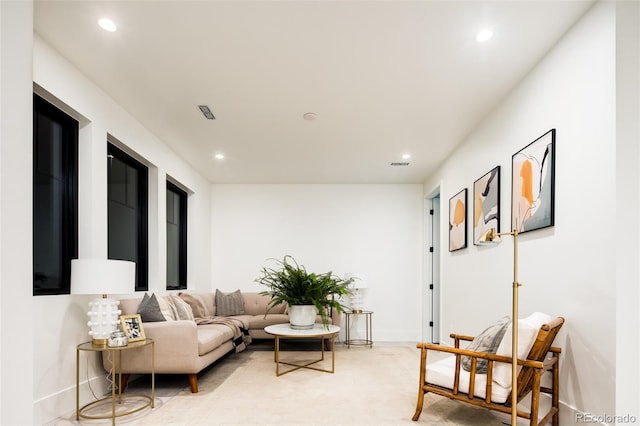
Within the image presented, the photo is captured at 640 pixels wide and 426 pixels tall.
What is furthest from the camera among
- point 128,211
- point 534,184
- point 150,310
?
point 128,211

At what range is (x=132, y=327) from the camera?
3609 millimetres

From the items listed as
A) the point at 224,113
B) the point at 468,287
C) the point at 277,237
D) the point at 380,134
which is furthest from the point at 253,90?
the point at 277,237

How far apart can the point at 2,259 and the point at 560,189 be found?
302 centimetres

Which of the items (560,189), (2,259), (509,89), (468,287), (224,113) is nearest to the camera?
(2,259)

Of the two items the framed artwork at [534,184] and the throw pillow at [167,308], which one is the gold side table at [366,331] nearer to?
the throw pillow at [167,308]

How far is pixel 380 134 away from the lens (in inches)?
196

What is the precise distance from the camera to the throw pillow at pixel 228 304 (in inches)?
259

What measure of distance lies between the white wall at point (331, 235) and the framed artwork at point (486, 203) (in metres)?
2.97

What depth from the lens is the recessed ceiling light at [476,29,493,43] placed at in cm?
282

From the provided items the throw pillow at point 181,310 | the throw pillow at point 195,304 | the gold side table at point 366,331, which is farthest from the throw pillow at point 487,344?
the gold side table at point 366,331

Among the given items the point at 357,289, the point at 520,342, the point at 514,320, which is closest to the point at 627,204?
the point at 514,320

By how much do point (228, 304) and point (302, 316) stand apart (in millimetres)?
2090

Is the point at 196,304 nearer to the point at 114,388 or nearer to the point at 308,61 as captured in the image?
the point at 114,388

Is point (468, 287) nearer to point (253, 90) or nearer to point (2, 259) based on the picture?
point (253, 90)
